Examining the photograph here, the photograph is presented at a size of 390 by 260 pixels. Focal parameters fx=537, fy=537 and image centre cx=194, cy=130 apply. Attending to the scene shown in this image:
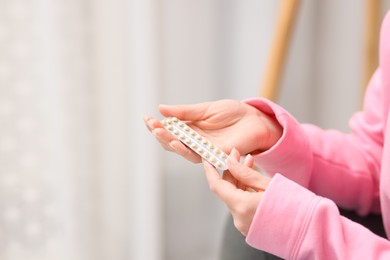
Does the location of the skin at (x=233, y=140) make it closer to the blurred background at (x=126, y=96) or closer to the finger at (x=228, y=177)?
the finger at (x=228, y=177)

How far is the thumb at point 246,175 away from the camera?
0.51 m

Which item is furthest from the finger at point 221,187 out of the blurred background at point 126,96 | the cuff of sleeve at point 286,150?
the blurred background at point 126,96

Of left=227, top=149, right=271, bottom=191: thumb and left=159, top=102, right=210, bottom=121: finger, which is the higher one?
left=159, top=102, right=210, bottom=121: finger

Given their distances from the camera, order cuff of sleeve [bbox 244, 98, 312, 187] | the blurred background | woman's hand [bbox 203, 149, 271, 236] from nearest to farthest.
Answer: woman's hand [bbox 203, 149, 271, 236]
cuff of sleeve [bbox 244, 98, 312, 187]
the blurred background

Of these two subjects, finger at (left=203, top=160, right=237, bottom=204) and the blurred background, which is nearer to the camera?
finger at (left=203, top=160, right=237, bottom=204)

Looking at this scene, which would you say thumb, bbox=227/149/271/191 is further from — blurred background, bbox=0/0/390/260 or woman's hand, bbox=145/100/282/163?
blurred background, bbox=0/0/390/260

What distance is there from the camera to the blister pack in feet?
1.75

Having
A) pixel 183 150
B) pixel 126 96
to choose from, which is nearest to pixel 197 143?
pixel 183 150

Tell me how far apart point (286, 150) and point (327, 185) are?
5.0 inches

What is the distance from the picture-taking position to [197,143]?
546 millimetres

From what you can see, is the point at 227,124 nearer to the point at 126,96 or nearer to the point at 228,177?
the point at 228,177

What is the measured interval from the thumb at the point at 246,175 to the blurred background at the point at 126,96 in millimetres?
509

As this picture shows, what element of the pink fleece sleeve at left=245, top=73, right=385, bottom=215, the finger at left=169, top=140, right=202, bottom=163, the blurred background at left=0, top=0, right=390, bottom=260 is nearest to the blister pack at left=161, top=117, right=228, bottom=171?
the finger at left=169, top=140, right=202, bottom=163

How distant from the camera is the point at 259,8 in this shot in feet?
3.82
